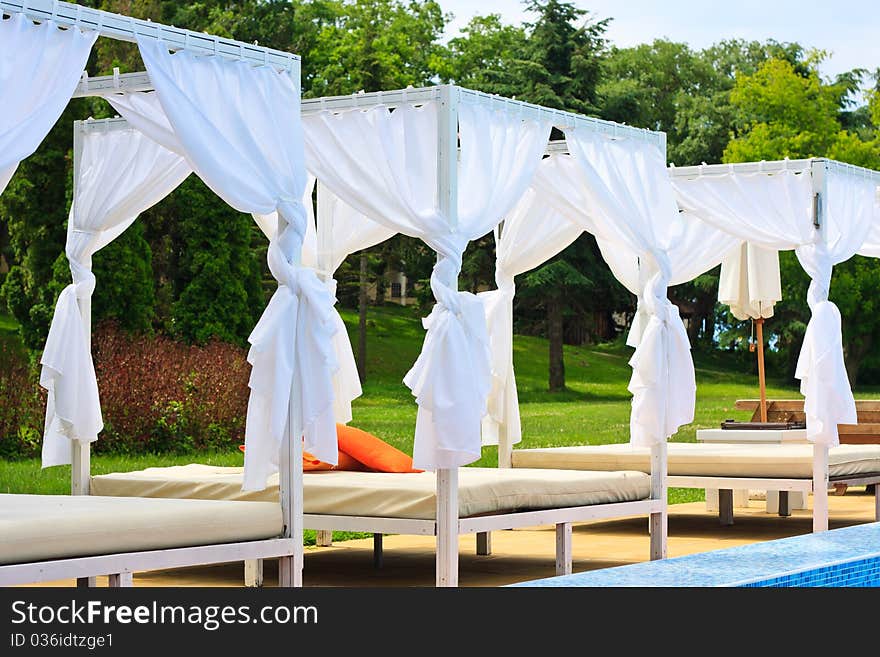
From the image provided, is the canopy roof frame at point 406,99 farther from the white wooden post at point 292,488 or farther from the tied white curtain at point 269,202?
the white wooden post at point 292,488

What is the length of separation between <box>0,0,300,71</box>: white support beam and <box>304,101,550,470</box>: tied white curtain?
71 cm

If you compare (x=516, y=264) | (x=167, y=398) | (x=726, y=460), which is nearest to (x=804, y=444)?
(x=726, y=460)

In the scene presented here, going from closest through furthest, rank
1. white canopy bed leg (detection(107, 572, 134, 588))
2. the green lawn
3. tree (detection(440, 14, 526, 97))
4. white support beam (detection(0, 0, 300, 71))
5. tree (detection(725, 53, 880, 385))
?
white support beam (detection(0, 0, 300, 71)) < white canopy bed leg (detection(107, 572, 134, 588)) < the green lawn < tree (detection(725, 53, 880, 385)) < tree (detection(440, 14, 526, 97))

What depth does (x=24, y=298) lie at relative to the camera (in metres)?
16.7

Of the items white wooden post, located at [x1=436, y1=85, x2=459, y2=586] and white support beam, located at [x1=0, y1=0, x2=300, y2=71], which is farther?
white wooden post, located at [x1=436, y1=85, x2=459, y2=586]

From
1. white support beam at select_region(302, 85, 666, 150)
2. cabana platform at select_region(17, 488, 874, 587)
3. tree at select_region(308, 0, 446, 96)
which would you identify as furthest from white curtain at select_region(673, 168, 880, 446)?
tree at select_region(308, 0, 446, 96)

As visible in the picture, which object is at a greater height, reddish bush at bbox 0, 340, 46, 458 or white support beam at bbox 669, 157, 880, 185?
white support beam at bbox 669, 157, 880, 185

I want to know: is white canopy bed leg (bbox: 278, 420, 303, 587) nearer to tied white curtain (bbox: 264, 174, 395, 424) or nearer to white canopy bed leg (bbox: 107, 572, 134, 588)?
white canopy bed leg (bbox: 107, 572, 134, 588)

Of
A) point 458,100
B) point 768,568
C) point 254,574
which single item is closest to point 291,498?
point 254,574

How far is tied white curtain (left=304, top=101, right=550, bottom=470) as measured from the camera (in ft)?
21.5

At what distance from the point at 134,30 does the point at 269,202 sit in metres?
0.86
